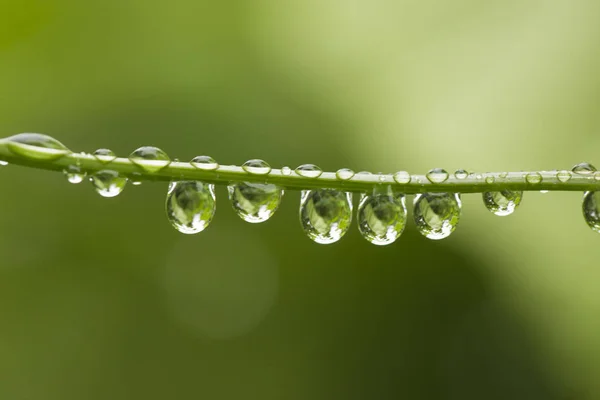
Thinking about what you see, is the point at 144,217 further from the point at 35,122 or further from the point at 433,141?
the point at 433,141

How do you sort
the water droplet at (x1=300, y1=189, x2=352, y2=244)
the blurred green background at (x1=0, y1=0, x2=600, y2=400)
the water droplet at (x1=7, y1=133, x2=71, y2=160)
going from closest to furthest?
the water droplet at (x1=7, y1=133, x2=71, y2=160), the water droplet at (x1=300, y1=189, x2=352, y2=244), the blurred green background at (x1=0, y1=0, x2=600, y2=400)

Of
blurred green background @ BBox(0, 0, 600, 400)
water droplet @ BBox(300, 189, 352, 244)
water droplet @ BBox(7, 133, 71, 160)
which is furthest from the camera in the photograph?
blurred green background @ BBox(0, 0, 600, 400)

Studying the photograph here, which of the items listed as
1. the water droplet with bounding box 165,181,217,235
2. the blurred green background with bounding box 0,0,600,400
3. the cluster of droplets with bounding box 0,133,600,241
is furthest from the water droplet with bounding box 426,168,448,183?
the blurred green background with bounding box 0,0,600,400

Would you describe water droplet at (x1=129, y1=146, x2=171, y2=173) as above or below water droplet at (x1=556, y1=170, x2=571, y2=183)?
below

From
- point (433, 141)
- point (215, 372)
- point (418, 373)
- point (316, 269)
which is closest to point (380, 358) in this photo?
point (418, 373)

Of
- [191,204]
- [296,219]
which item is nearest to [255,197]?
[191,204]

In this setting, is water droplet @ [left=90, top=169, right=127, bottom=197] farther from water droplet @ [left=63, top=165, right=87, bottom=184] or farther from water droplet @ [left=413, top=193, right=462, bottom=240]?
water droplet @ [left=413, top=193, right=462, bottom=240]

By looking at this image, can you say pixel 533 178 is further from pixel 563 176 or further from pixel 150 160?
pixel 150 160
